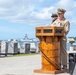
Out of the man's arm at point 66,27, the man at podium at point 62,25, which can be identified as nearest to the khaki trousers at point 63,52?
the man at podium at point 62,25

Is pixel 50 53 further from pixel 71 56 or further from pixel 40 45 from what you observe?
pixel 71 56

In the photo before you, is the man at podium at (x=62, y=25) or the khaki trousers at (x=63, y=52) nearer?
the man at podium at (x=62, y=25)

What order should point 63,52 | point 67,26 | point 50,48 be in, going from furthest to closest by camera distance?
point 63,52 < point 67,26 < point 50,48

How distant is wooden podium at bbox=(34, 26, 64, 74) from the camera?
10117 mm

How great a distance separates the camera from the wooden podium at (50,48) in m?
10.1

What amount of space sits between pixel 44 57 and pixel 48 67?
1.04 feet

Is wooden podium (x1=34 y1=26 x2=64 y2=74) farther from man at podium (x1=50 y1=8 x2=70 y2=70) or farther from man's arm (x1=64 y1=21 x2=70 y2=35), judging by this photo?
man at podium (x1=50 y1=8 x2=70 y2=70)

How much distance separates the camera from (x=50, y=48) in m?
10.2

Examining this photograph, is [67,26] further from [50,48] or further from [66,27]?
[50,48]

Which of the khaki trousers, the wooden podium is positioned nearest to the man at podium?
the khaki trousers

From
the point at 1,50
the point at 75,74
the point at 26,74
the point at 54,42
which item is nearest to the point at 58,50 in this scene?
the point at 54,42

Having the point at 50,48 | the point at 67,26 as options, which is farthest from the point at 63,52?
the point at 67,26

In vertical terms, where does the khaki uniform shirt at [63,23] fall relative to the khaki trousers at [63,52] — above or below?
above

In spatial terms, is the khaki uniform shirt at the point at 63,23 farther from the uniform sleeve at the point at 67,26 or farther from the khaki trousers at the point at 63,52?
the khaki trousers at the point at 63,52
